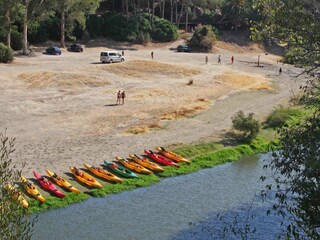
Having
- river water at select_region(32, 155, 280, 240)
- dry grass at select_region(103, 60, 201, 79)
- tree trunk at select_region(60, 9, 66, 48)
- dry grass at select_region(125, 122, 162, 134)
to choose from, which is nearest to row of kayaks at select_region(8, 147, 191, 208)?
river water at select_region(32, 155, 280, 240)

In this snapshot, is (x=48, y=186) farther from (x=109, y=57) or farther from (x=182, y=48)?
(x=182, y=48)

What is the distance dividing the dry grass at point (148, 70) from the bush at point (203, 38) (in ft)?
64.7

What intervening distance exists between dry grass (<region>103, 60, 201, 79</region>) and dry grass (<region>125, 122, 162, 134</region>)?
1934cm

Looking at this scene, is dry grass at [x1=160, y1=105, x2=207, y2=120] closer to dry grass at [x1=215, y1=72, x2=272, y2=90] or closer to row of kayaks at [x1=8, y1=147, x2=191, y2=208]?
row of kayaks at [x1=8, y1=147, x2=191, y2=208]

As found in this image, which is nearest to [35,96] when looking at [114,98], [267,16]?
[114,98]

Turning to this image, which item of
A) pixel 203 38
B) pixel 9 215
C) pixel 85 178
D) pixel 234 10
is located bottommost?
pixel 85 178

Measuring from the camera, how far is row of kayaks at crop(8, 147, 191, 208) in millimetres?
29281

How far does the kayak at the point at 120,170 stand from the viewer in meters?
32.5

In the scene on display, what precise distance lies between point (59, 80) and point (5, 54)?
33.6 ft

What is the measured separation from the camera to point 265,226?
26.8m

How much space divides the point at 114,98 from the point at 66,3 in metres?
26.0

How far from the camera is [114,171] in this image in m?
33.0

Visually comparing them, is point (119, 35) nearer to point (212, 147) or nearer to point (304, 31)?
point (212, 147)

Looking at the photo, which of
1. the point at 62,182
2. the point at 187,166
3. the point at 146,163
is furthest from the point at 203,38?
the point at 62,182
